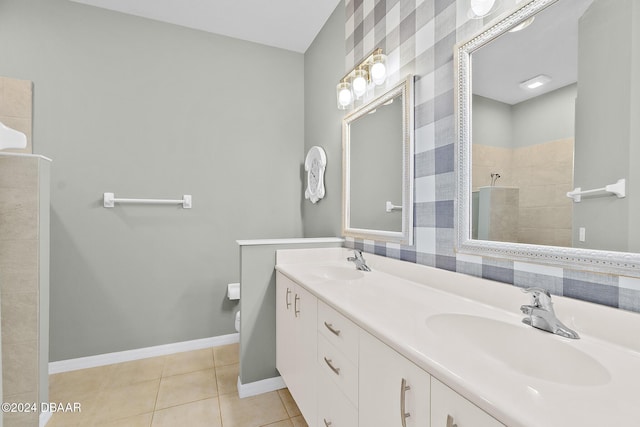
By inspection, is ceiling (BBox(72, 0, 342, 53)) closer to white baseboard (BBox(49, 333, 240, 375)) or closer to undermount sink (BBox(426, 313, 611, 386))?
undermount sink (BBox(426, 313, 611, 386))

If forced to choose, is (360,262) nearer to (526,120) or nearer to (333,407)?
(333,407)

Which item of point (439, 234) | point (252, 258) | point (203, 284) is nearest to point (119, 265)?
point (203, 284)

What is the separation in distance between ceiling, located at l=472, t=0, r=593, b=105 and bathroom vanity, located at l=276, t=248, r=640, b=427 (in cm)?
66

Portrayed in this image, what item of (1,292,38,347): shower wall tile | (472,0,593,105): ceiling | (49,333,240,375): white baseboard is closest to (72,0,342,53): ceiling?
(472,0,593,105): ceiling

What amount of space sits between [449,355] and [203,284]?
218 cm

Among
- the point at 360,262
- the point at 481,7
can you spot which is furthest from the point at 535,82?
the point at 360,262

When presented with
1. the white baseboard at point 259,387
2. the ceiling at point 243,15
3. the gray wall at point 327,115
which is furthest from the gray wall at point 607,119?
the ceiling at point 243,15

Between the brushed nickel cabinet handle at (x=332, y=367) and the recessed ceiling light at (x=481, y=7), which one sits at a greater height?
the recessed ceiling light at (x=481, y=7)

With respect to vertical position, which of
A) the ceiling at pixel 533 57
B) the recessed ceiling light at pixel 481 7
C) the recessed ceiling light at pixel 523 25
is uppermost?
the recessed ceiling light at pixel 481 7

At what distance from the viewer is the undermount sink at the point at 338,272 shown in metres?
1.61

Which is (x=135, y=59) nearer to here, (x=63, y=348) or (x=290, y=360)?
(x=63, y=348)

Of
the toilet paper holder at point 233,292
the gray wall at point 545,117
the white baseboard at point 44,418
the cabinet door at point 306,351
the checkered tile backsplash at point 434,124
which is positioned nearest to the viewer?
the gray wall at point 545,117

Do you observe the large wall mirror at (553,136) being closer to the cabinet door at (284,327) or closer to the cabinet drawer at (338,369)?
the cabinet drawer at (338,369)

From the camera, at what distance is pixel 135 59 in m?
2.20
